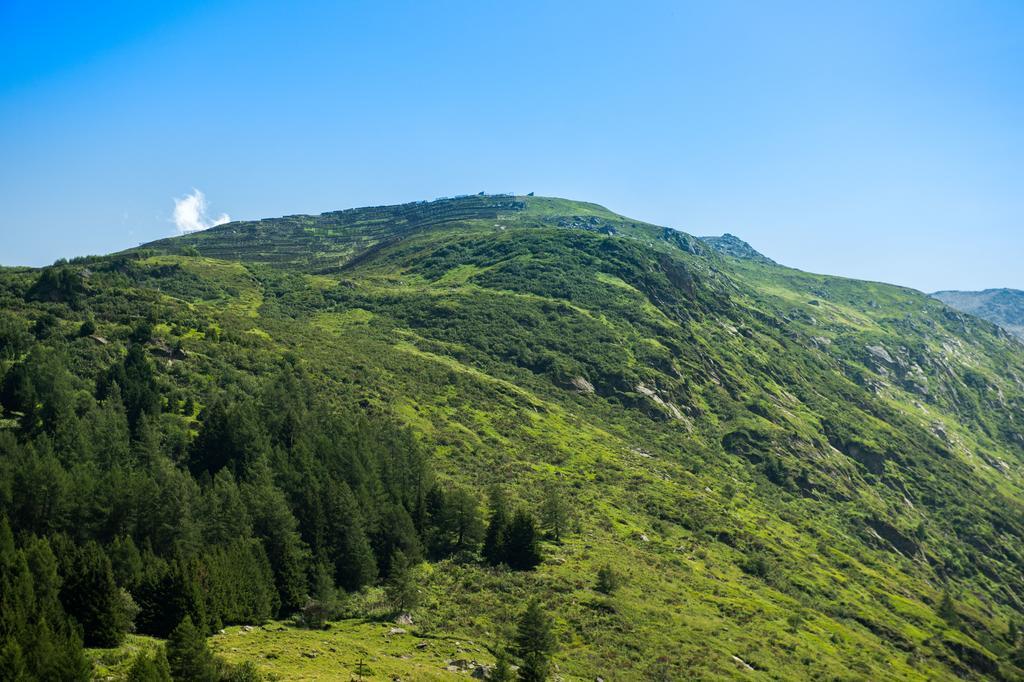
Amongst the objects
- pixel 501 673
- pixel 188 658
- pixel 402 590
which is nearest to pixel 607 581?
pixel 402 590

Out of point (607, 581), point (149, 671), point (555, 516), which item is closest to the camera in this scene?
point (149, 671)

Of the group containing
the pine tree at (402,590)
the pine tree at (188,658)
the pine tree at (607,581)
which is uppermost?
the pine tree at (188,658)

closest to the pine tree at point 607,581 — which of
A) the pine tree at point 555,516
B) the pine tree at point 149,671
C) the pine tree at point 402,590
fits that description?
the pine tree at point 555,516

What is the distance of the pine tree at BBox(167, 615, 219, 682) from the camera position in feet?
135

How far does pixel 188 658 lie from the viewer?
41406 millimetres

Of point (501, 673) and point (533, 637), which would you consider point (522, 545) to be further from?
point (501, 673)

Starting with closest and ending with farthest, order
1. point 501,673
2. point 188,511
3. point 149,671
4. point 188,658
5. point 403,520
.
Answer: point 149,671 < point 188,658 < point 501,673 < point 188,511 < point 403,520

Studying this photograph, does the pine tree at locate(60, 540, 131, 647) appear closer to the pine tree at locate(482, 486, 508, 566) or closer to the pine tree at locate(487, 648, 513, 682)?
the pine tree at locate(487, 648, 513, 682)

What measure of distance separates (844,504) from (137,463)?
164m

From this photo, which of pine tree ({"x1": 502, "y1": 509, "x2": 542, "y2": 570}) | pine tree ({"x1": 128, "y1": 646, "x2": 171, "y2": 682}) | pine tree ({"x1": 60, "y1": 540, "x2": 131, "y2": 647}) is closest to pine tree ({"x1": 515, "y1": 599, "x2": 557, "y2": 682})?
pine tree ({"x1": 502, "y1": 509, "x2": 542, "y2": 570})

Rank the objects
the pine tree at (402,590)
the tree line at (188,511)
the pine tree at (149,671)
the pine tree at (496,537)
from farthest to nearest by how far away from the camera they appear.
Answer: the pine tree at (496,537), the pine tree at (402,590), the tree line at (188,511), the pine tree at (149,671)

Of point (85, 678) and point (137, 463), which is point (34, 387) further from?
point (85, 678)

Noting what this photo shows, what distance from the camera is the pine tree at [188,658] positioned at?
4100 cm

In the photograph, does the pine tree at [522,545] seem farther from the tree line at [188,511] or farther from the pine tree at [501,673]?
the pine tree at [501,673]
